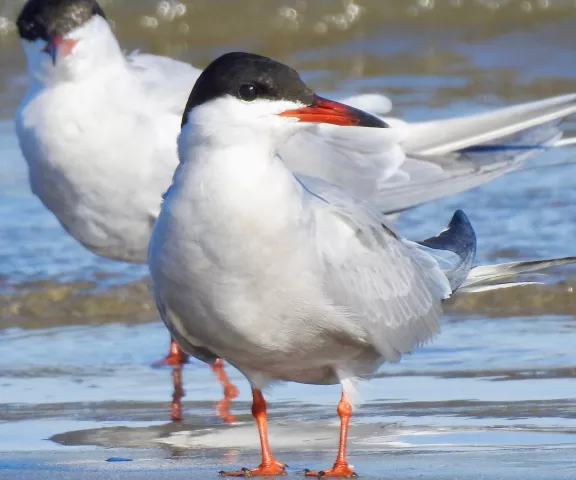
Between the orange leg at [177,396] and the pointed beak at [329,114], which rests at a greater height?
the pointed beak at [329,114]

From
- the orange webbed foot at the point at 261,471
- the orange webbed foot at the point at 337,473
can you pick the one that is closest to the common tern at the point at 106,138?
the orange webbed foot at the point at 261,471

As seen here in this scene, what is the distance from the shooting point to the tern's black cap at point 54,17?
6.37 m

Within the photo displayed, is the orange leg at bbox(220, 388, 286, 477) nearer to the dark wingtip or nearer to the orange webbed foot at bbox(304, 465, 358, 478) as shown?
the orange webbed foot at bbox(304, 465, 358, 478)

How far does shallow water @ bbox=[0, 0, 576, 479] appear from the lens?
4.68 meters

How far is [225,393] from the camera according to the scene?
5586 mm

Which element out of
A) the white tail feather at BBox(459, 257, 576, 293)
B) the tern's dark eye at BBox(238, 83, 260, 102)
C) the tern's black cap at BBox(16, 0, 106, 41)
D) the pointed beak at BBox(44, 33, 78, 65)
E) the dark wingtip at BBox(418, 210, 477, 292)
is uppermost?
the tern's black cap at BBox(16, 0, 106, 41)

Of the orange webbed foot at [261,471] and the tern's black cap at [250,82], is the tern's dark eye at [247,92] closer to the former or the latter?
the tern's black cap at [250,82]

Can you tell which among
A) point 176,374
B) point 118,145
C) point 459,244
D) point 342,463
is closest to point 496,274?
point 459,244

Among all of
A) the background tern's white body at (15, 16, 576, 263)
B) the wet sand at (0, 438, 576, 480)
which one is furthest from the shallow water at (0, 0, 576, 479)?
the background tern's white body at (15, 16, 576, 263)

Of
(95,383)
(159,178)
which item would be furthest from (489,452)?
(159,178)

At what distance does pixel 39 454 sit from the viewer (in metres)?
4.54

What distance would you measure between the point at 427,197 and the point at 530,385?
179cm

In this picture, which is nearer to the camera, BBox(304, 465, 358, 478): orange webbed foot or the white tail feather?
BBox(304, 465, 358, 478): orange webbed foot

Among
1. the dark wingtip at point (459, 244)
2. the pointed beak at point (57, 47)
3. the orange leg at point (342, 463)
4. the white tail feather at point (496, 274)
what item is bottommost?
the orange leg at point (342, 463)
